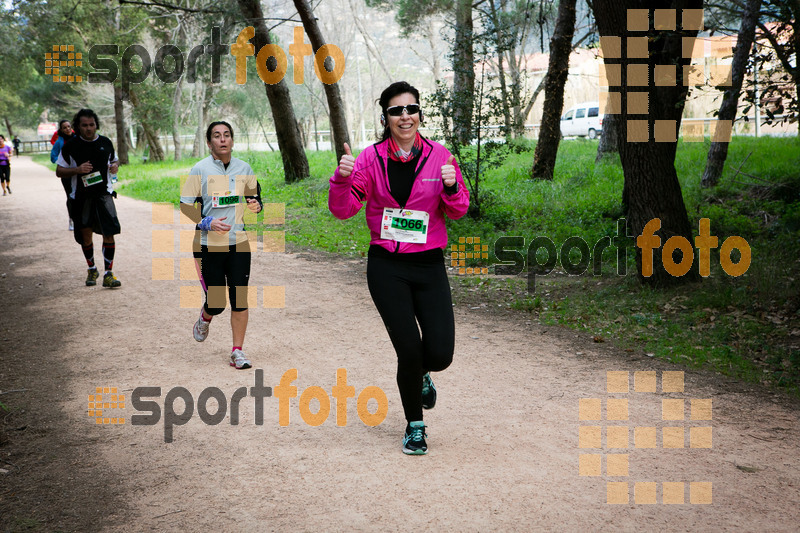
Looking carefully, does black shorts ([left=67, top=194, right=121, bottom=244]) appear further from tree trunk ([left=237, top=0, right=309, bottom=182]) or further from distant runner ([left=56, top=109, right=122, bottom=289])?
tree trunk ([left=237, top=0, right=309, bottom=182])

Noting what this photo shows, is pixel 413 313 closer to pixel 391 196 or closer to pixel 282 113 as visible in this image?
pixel 391 196

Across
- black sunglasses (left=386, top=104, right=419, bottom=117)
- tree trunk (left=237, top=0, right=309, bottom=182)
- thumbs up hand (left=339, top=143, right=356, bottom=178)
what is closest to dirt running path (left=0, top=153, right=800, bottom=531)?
thumbs up hand (left=339, top=143, right=356, bottom=178)

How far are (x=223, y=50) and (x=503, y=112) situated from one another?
61.0ft

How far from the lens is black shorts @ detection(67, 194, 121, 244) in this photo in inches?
372

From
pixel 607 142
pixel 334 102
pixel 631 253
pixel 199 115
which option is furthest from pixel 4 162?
pixel 631 253

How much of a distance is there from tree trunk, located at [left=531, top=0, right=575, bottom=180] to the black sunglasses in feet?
38.1

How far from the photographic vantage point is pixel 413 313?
445 cm

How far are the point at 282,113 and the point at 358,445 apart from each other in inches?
614

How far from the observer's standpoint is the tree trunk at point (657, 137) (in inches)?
326

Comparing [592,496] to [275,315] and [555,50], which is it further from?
[555,50]

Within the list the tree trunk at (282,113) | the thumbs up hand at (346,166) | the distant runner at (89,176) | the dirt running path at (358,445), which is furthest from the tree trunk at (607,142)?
the thumbs up hand at (346,166)

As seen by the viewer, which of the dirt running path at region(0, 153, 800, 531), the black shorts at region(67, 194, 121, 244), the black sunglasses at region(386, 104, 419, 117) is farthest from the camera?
the black shorts at region(67, 194, 121, 244)

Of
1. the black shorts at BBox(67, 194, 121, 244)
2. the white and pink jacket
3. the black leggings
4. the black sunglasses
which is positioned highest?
the black sunglasses

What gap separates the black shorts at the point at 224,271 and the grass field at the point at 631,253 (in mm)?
3460
